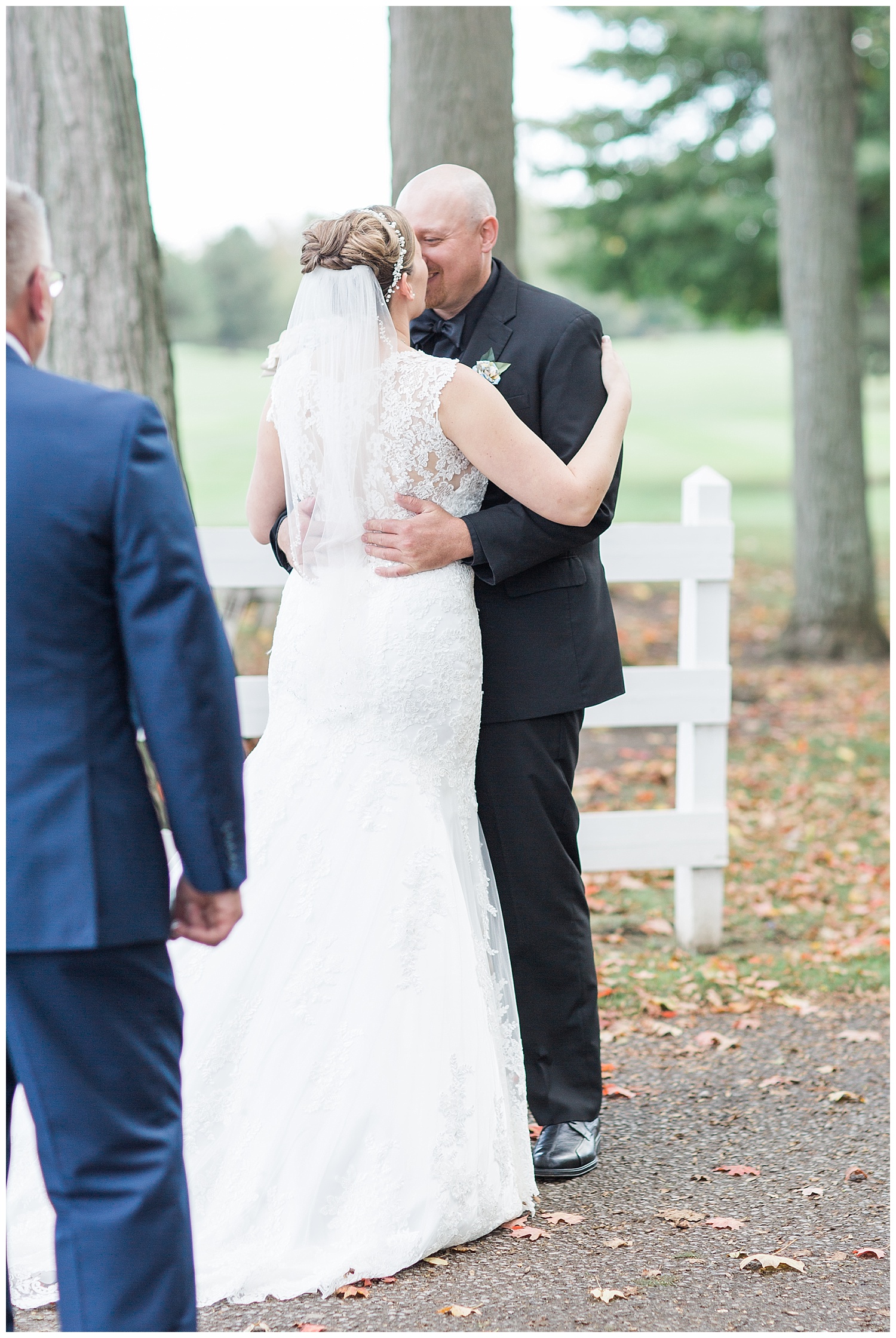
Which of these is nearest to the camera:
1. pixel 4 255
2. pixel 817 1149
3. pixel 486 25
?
pixel 4 255

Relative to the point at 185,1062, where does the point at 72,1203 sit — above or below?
above

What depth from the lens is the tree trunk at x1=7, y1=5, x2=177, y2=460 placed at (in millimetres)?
5438

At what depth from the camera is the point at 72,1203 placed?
2121 millimetres

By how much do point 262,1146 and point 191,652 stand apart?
1.63 metres

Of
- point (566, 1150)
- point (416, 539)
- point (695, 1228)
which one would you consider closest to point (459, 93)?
point (416, 539)

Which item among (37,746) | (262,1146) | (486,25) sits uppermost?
(486,25)

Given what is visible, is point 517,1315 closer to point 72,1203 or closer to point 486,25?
point 72,1203

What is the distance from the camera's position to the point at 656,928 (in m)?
6.24

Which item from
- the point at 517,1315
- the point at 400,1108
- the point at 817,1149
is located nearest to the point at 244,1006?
the point at 400,1108

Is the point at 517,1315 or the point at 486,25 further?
the point at 486,25

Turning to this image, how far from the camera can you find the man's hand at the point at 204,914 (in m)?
2.22

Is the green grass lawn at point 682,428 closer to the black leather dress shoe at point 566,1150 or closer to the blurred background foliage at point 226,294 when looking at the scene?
the blurred background foliage at point 226,294

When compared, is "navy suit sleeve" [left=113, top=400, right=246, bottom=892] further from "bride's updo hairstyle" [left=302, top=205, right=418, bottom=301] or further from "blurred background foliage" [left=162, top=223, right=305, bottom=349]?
"blurred background foliage" [left=162, top=223, right=305, bottom=349]

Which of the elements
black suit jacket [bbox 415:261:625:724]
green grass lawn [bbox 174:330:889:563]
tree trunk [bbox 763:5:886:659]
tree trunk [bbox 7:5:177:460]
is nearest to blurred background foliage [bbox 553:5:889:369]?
green grass lawn [bbox 174:330:889:563]
